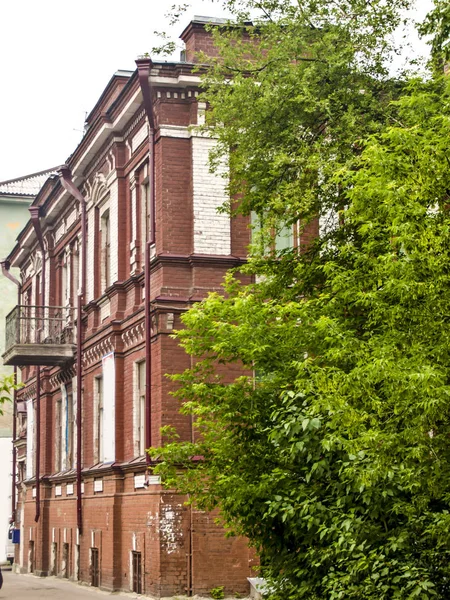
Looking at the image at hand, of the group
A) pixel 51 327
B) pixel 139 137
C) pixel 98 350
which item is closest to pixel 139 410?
pixel 98 350

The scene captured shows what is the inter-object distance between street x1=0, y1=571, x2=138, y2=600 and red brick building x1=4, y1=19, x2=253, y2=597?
1.30ft

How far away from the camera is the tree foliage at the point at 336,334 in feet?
30.9

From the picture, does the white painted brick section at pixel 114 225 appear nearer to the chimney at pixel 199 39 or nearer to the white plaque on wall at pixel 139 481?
the chimney at pixel 199 39

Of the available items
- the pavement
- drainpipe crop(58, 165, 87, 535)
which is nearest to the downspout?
the pavement

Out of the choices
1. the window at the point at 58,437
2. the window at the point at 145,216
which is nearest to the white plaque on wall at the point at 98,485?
the window at the point at 145,216

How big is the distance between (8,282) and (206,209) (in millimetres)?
25837

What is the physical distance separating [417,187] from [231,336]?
4.15 metres

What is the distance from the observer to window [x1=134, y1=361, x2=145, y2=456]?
68.7 feet

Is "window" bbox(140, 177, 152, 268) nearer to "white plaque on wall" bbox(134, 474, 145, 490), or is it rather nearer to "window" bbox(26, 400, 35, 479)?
"white plaque on wall" bbox(134, 474, 145, 490)

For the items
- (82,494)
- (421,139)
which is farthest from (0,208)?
(421,139)

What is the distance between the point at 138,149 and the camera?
21.6 meters

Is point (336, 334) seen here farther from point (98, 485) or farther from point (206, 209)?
point (98, 485)

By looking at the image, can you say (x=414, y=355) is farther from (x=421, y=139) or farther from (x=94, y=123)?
(x=94, y=123)

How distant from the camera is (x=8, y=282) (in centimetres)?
4425
